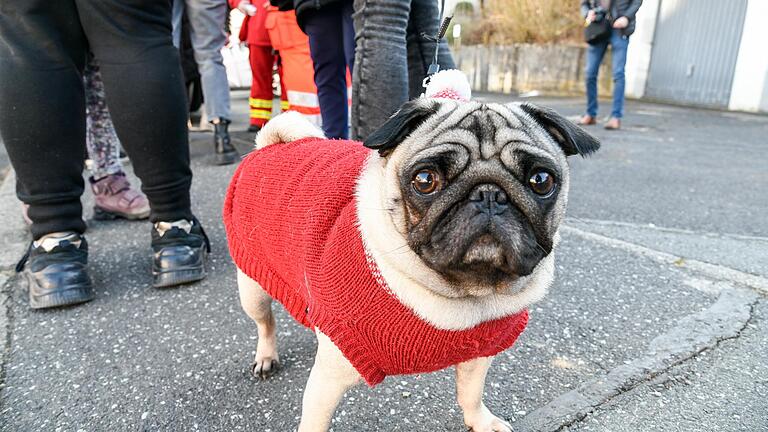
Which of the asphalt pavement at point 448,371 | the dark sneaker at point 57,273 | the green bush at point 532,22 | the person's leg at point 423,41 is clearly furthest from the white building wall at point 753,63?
the dark sneaker at point 57,273

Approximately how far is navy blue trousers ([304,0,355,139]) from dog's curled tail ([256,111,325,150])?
727 millimetres

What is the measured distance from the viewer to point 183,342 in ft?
6.23

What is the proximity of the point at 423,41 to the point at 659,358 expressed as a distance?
5.26ft

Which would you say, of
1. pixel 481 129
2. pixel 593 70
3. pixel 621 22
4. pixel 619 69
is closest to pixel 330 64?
pixel 481 129

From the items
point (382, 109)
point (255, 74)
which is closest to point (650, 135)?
point (255, 74)

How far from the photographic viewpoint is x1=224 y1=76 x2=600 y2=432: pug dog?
113cm

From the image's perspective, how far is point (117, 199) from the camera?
10.2ft

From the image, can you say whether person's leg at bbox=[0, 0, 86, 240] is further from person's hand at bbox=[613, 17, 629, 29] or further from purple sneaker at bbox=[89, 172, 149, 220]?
person's hand at bbox=[613, 17, 629, 29]

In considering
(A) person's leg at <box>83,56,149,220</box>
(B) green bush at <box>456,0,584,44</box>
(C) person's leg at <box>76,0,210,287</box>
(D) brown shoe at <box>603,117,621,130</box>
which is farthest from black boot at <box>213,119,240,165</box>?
(B) green bush at <box>456,0,584,44</box>

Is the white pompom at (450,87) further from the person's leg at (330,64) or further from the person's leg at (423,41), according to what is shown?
the person's leg at (330,64)

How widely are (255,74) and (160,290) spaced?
3821mm

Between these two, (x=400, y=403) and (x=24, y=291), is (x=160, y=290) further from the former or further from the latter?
(x=400, y=403)

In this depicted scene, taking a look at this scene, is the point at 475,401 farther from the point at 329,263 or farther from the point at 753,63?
the point at 753,63

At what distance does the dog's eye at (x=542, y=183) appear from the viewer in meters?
1.17
